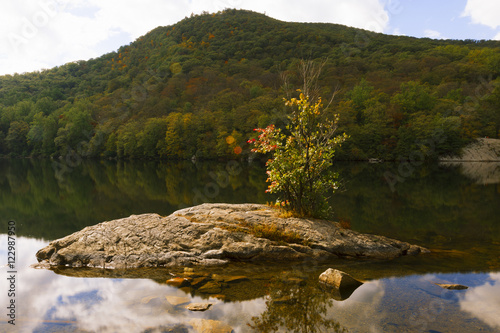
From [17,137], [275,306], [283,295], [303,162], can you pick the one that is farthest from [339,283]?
[17,137]

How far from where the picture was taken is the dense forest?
76750 millimetres

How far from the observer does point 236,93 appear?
337 ft

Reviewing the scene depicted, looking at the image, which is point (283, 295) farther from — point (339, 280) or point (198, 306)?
point (198, 306)

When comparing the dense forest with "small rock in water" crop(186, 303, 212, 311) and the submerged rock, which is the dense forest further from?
"small rock in water" crop(186, 303, 212, 311)

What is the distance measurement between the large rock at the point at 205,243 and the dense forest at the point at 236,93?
1768 inches

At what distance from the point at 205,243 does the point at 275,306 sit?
12.6 feet

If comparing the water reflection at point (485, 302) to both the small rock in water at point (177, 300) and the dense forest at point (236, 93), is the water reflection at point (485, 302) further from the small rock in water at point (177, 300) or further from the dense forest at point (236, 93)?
the dense forest at point (236, 93)

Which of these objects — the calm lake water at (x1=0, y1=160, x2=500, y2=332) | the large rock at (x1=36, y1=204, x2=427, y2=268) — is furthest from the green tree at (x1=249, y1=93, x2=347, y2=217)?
the calm lake water at (x1=0, y1=160, x2=500, y2=332)

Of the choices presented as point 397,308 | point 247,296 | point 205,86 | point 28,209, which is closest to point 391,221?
point 397,308

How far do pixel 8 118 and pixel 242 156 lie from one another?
310 ft

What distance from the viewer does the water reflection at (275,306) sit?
6.00 meters

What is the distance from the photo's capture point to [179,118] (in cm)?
9400

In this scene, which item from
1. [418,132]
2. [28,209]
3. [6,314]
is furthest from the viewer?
[418,132]

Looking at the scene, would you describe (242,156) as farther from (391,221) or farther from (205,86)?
(391,221)
